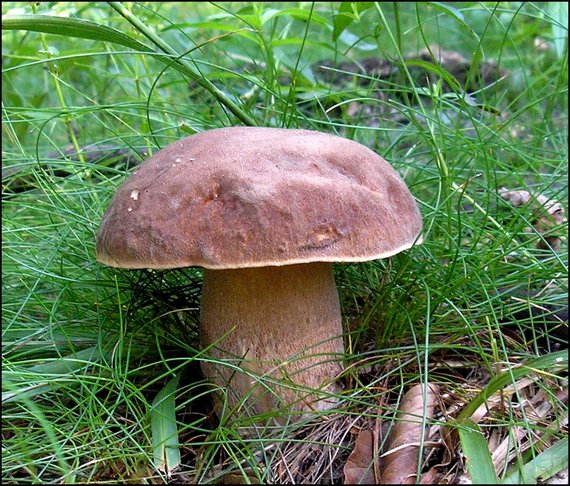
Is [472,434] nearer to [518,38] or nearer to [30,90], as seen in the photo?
[518,38]

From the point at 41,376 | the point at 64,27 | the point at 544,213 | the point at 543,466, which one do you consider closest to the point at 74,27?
the point at 64,27

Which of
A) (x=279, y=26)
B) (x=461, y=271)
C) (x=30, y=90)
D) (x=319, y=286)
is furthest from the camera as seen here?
(x=279, y=26)

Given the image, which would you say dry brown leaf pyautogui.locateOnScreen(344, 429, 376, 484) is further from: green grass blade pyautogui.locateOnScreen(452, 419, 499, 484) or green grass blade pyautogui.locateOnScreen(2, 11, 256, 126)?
green grass blade pyautogui.locateOnScreen(2, 11, 256, 126)

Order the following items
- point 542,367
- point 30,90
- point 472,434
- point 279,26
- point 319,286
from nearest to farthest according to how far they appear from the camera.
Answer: point 472,434, point 542,367, point 319,286, point 30,90, point 279,26

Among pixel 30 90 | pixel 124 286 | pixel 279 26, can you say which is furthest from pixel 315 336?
pixel 279 26

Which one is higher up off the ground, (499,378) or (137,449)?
(499,378)
